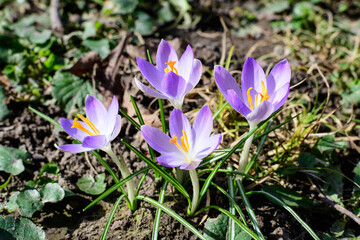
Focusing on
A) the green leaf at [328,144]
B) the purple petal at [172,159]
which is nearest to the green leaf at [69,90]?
the purple petal at [172,159]

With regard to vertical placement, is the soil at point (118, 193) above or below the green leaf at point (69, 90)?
below

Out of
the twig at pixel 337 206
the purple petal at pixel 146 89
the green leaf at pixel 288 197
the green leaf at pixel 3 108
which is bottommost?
the twig at pixel 337 206

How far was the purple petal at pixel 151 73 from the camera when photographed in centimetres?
133

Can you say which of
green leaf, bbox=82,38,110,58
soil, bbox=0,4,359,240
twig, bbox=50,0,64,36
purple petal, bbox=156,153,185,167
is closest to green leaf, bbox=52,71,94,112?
soil, bbox=0,4,359,240

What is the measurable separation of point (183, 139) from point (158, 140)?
4.3 inches

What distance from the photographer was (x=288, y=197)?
1603 millimetres

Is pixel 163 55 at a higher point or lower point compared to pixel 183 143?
higher

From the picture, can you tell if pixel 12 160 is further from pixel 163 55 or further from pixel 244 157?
pixel 244 157

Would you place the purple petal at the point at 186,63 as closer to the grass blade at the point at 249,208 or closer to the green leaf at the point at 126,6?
the grass blade at the point at 249,208

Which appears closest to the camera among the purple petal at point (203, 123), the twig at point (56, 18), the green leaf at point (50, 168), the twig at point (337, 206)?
the purple petal at point (203, 123)

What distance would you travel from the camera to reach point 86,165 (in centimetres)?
191

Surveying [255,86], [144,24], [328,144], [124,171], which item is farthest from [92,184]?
[144,24]

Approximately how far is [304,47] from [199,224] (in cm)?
199

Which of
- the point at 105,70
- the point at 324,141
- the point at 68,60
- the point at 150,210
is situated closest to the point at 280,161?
the point at 324,141
